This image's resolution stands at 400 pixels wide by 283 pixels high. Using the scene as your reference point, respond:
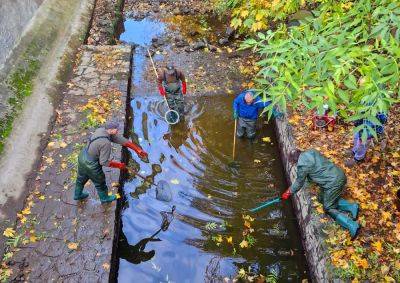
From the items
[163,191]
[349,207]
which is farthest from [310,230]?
[163,191]

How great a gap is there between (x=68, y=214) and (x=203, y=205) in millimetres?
2892

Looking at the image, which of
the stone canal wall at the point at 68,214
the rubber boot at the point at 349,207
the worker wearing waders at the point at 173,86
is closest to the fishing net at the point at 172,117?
the worker wearing waders at the point at 173,86

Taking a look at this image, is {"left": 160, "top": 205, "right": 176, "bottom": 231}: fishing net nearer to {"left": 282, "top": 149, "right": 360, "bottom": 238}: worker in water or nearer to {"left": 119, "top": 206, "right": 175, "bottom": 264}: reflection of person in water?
{"left": 119, "top": 206, "right": 175, "bottom": 264}: reflection of person in water

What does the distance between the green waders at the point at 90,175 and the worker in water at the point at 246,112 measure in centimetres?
399

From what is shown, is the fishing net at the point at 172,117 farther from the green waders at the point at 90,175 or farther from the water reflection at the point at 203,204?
the green waders at the point at 90,175

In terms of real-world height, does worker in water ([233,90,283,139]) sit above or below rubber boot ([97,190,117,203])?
above

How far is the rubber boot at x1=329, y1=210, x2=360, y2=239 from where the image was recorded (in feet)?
22.8

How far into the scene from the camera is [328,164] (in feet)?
23.4

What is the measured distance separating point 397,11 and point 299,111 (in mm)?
6284

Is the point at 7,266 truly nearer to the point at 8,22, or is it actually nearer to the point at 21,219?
the point at 21,219

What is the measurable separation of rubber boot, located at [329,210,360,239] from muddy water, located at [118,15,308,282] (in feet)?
3.58

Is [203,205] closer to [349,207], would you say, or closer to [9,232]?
[349,207]

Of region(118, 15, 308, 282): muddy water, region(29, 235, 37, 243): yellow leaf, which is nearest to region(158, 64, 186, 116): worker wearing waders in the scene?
region(118, 15, 308, 282): muddy water

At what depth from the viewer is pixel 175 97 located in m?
10.9
